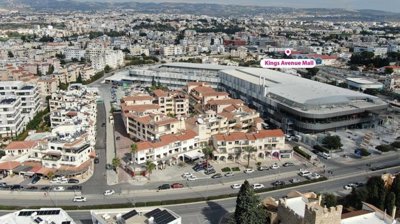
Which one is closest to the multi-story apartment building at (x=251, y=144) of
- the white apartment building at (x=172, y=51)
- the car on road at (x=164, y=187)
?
the car on road at (x=164, y=187)

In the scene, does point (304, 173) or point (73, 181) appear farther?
point (304, 173)

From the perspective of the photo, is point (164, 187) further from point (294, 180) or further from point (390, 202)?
point (390, 202)

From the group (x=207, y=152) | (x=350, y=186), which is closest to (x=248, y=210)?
(x=350, y=186)

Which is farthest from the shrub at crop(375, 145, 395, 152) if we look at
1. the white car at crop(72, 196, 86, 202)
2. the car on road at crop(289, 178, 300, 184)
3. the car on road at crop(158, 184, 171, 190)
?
the white car at crop(72, 196, 86, 202)

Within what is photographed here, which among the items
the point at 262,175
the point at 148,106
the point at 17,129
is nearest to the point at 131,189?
the point at 262,175

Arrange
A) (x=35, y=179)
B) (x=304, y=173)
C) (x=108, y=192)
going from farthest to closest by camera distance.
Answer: (x=304, y=173) → (x=35, y=179) → (x=108, y=192)
